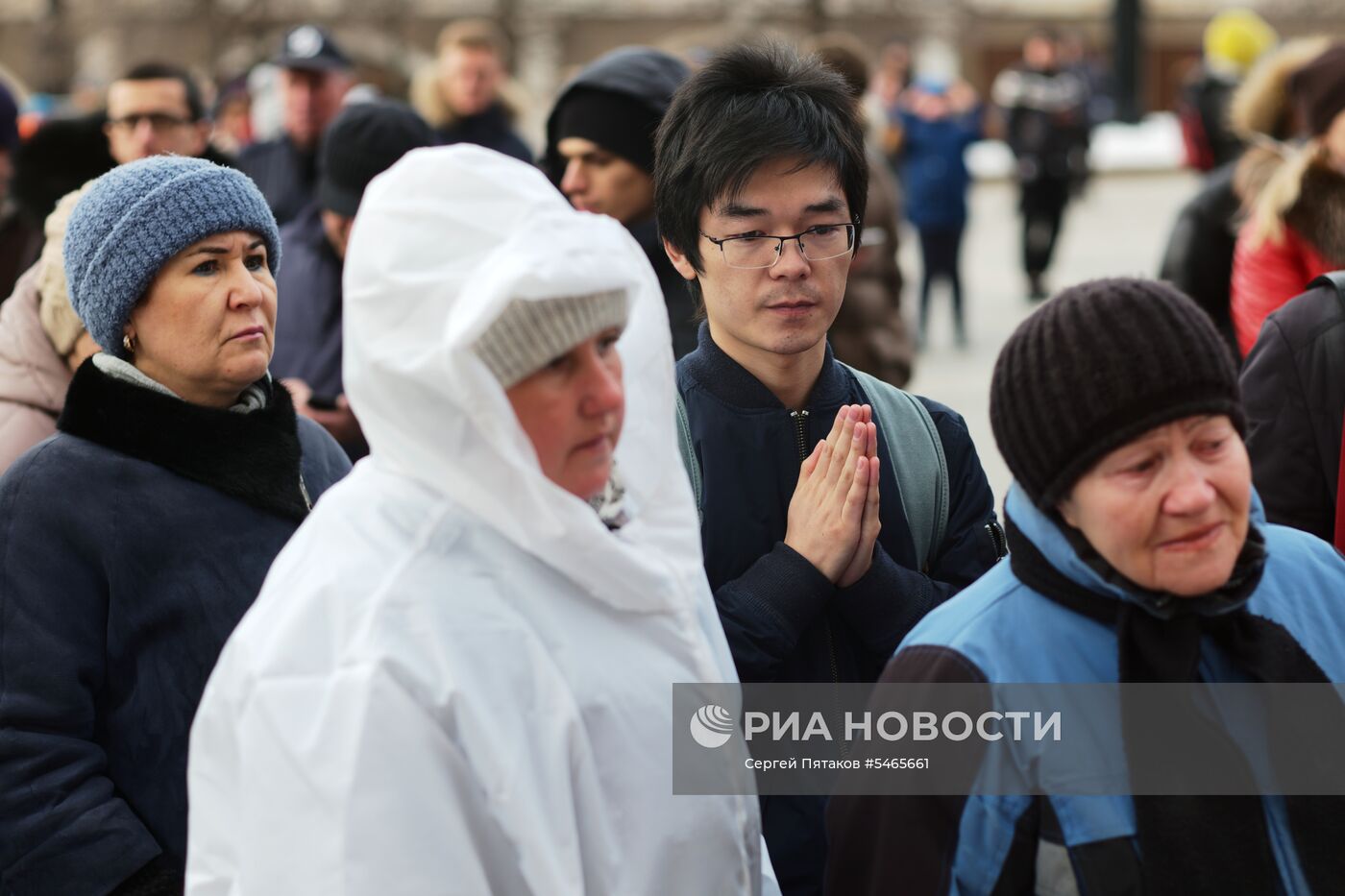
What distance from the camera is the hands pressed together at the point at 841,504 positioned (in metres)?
2.63

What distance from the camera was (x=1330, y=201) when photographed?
13.9 feet

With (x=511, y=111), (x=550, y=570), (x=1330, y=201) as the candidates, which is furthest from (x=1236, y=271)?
(x=511, y=111)

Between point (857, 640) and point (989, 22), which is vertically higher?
point (989, 22)

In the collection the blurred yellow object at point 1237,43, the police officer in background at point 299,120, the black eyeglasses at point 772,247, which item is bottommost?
the black eyeglasses at point 772,247

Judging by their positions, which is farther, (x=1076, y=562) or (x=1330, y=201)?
(x=1330, y=201)

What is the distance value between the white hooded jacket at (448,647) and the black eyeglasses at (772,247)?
2.35 feet

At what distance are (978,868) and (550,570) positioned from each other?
62cm

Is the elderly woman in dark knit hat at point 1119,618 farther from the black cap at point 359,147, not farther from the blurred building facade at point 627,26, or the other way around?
the blurred building facade at point 627,26

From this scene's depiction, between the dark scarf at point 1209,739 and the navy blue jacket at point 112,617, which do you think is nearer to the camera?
the dark scarf at point 1209,739

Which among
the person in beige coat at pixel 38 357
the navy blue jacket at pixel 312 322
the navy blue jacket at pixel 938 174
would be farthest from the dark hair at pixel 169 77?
the navy blue jacket at pixel 938 174

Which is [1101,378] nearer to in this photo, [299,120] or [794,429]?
[794,429]

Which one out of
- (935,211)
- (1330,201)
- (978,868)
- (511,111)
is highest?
(935,211)

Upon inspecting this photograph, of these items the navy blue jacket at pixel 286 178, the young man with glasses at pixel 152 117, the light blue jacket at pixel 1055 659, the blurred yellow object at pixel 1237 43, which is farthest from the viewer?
the blurred yellow object at pixel 1237 43

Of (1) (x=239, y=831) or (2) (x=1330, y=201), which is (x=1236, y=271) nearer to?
(2) (x=1330, y=201)
